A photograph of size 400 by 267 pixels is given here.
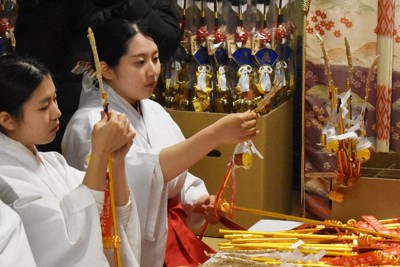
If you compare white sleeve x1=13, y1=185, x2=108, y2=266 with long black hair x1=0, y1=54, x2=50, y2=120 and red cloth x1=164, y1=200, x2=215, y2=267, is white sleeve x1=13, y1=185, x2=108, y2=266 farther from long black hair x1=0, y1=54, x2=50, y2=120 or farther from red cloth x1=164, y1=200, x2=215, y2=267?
red cloth x1=164, y1=200, x2=215, y2=267

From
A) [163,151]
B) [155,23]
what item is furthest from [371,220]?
[155,23]

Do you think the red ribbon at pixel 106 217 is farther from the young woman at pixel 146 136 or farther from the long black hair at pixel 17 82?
the young woman at pixel 146 136

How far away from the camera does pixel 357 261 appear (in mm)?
2135

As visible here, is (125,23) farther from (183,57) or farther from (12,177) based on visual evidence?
(183,57)

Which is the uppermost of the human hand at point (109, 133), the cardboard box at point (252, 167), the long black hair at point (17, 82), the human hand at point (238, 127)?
the long black hair at point (17, 82)

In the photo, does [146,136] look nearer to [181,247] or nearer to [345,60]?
[181,247]

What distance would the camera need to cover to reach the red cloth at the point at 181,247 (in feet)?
8.60

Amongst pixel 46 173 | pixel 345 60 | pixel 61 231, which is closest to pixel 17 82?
pixel 46 173

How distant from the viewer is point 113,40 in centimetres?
269

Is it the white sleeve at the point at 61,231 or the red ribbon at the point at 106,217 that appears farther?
Result: the red ribbon at the point at 106,217

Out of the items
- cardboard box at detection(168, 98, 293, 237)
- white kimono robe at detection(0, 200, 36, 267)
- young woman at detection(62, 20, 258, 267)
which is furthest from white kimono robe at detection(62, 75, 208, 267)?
cardboard box at detection(168, 98, 293, 237)

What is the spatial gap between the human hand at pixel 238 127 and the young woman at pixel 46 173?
37 centimetres

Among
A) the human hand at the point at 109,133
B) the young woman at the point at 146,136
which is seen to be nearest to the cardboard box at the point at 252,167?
the young woman at the point at 146,136

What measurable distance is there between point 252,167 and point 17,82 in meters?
1.88
